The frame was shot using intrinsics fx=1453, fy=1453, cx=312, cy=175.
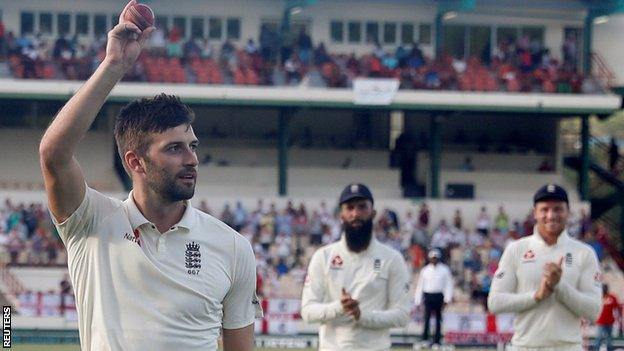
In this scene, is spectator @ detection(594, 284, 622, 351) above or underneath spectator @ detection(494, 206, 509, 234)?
underneath

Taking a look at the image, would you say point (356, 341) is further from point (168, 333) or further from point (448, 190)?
point (448, 190)

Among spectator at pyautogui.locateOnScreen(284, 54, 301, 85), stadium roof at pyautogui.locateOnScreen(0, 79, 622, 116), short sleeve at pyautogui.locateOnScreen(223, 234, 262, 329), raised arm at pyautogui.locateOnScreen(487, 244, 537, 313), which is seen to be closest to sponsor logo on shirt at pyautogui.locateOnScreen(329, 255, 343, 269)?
raised arm at pyautogui.locateOnScreen(487, 244, 537, 313)

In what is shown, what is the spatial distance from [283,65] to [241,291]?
3393 cm

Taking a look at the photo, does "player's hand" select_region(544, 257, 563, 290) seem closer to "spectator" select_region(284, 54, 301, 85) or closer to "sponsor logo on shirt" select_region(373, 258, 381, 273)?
"sponsor logo on shirt" select_region(373, 258, 381, 273)

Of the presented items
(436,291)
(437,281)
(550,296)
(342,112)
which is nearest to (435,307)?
(436,291)

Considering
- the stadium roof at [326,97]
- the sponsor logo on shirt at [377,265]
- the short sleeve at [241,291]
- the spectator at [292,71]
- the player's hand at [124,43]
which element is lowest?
the sponsor logo on shirt at [377,265]

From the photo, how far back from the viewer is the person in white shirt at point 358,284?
35.6 ft

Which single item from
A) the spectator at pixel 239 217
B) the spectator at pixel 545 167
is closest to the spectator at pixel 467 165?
the spectator at pixel 545 167

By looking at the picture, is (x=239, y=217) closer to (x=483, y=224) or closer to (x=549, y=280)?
(x=483, y=224)

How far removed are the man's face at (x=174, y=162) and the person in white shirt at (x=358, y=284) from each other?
543 centimetres

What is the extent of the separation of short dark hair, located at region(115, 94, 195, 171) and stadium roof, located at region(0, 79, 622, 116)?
105 ft

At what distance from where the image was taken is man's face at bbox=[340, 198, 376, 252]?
1086 centimetres

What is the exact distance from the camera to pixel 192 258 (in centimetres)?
555

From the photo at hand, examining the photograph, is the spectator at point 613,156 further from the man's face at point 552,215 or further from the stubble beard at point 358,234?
the man's face at point 552,215
